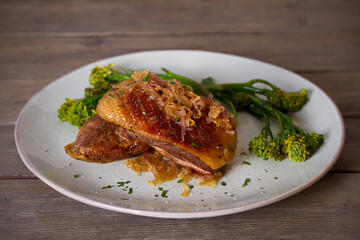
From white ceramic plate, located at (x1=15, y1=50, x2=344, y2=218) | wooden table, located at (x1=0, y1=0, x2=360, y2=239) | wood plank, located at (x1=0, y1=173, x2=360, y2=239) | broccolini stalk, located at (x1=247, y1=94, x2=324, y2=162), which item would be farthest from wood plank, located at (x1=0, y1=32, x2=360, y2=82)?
wood plank, located at (x1=0, y1=173, x2=360, y2=239)

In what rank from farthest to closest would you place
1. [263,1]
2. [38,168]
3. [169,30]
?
[263,1], [169,30], [38,168]

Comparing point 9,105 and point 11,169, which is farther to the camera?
point 9,105

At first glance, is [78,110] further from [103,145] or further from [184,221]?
[184,221]

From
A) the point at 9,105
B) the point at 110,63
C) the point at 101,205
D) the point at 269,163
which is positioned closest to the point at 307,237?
the point at 269,163

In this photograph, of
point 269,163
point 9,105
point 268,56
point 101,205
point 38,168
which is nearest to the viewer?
point 101,205

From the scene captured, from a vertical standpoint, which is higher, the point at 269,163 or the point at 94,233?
the point at 269,163

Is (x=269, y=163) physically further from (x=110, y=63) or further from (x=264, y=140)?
(x=110, y=63)
